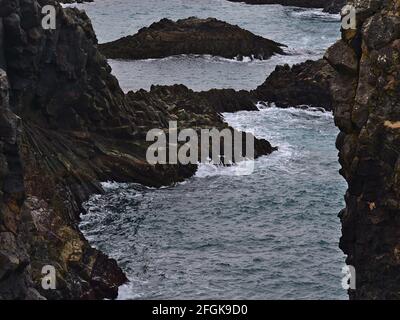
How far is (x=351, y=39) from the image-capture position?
43000 millimetres

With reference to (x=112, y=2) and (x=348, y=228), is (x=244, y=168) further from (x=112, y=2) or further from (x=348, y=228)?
(x=112, y=2)

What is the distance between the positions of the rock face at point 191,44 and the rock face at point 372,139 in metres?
83.1

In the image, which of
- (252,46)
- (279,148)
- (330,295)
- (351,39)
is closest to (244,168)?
(279,148)

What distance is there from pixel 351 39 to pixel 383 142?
642 centimetres

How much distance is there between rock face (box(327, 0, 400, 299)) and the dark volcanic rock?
172 feet

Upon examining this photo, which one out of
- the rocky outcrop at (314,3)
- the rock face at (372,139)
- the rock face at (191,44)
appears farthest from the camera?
the rocky outcrop at (314,3)

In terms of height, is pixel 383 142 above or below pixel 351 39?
below

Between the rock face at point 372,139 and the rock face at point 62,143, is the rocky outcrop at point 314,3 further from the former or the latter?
the rock face at point 372,139

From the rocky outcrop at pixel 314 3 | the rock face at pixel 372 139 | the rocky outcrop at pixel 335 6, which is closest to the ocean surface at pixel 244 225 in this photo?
the rock face at pixel 372 139

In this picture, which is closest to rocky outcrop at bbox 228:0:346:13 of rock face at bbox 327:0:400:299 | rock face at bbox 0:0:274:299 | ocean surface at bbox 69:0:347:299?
ocean surface at bbox 69:0:347:299

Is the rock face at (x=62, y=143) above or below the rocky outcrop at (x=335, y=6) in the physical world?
below

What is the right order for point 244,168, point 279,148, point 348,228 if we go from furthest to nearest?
point 279,148
point 244,168
point 348,228

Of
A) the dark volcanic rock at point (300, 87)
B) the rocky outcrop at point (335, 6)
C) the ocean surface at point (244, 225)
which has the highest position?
the rocky outcrop at point (335, 6)

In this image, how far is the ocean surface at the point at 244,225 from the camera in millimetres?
50656
